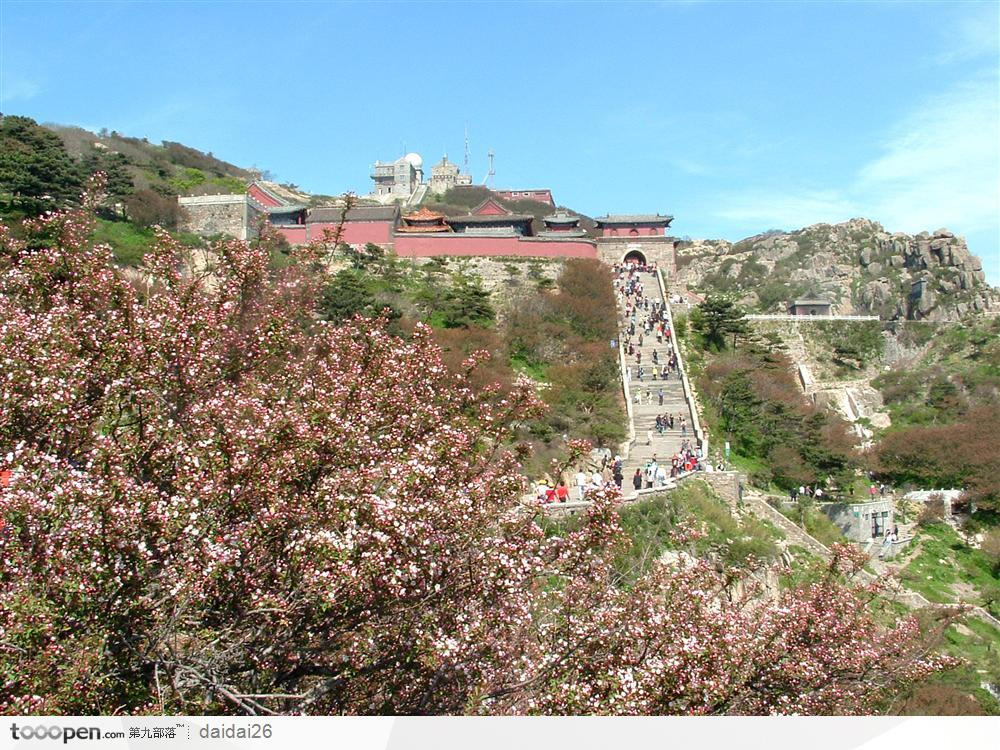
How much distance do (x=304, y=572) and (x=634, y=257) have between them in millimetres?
35836

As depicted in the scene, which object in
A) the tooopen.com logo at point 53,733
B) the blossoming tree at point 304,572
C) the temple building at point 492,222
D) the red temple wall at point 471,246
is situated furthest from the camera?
the temple building at point 492,222

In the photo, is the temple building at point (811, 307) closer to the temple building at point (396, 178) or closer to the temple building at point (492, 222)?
the temple building at point (492, 222)

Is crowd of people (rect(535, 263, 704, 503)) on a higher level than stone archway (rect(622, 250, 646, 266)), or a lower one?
lower

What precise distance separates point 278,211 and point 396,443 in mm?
33227

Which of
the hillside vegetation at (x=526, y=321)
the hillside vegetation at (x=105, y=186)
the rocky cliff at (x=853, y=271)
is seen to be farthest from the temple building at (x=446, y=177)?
the hillside vegetation at (x=526, y=321)

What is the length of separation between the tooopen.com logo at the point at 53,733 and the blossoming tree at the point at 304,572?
0.12m

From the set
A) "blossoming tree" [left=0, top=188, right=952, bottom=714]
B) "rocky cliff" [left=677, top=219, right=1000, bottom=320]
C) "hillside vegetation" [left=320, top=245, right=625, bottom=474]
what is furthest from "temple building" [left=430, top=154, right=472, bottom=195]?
"blossoming tree" [left=0, top=188, right=952, bottom=714]

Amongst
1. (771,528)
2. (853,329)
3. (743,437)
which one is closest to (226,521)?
(771,528)

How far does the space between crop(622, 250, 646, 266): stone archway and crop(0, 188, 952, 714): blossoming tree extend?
110ft

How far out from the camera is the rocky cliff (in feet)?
141

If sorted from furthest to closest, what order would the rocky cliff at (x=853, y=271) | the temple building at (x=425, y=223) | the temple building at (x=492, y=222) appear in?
the rocky cliff at (x=853, y=271), the temple building at (x=425, y=223), the temple building at (x=492, y=222)

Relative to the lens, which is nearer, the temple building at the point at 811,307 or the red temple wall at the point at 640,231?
the temple building at the point at 811,307

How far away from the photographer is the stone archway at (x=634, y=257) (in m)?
39.0

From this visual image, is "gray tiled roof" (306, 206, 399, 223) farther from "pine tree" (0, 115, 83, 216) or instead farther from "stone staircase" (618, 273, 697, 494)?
"stone staircase" (618, 273, 697, 494)
